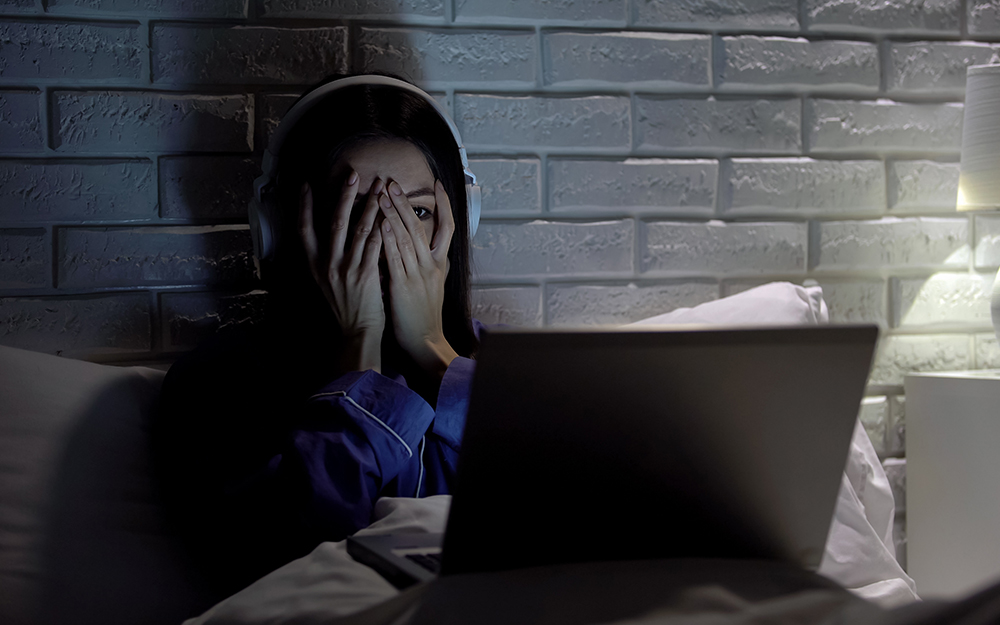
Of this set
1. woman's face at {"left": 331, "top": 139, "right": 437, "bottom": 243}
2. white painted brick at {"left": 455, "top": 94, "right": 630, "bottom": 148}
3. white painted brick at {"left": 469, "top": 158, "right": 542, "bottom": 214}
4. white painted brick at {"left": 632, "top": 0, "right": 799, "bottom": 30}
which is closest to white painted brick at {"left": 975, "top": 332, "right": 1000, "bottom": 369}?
white painted brick at {"left": 632, "top": 0, "right": 799, "bottom": 30}

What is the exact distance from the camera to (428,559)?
56 centimetres

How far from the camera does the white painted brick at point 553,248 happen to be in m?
1.30

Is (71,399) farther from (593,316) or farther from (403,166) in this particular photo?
(593,316)

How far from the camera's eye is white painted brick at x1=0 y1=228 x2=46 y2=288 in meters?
1.15

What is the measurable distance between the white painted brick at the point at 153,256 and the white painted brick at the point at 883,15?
1.15 m

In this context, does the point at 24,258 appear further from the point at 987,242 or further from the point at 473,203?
the point at 987,242

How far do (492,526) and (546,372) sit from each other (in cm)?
12

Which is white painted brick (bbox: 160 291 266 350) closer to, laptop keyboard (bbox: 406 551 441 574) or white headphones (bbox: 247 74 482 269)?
white headphones (bbox: 247 74 482 269)

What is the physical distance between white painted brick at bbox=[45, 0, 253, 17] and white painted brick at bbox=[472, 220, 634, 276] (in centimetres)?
56

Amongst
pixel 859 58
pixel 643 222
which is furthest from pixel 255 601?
pixel 859 58

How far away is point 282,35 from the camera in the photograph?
1220mm

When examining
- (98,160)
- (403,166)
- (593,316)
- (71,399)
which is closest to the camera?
(71,399)

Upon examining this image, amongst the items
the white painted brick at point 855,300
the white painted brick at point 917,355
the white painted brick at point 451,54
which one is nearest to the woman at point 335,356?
the white painted brick at point 451,54

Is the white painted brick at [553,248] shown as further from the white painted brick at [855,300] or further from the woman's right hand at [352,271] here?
the white painted brick at [855,300]
